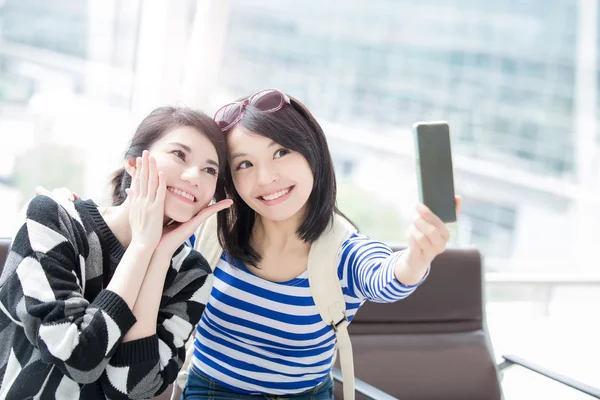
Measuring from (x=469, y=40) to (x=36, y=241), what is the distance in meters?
2.81

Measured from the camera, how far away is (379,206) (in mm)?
3225

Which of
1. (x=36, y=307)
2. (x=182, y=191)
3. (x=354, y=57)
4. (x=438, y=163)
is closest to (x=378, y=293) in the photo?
(x=438, y=163)

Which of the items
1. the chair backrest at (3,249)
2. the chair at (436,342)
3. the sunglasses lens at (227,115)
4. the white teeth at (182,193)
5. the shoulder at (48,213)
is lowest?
the chair at (436,342)

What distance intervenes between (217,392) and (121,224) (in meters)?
0.51

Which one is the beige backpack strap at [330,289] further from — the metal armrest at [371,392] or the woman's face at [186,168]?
the woman's face at [186,168]

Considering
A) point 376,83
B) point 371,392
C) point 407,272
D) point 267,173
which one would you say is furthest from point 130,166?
point 376,83

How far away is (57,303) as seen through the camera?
1.07m

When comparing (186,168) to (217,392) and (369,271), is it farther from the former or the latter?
(217,392)

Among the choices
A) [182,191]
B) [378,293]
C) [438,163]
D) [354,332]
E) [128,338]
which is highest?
[438,163]

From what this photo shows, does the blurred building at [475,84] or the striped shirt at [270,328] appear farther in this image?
the blurred building at [475,84]

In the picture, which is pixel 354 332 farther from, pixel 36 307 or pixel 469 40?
pixel 469 40

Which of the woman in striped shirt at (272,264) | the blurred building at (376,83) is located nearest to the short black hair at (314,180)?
the woman in striped shirt at (272,264)

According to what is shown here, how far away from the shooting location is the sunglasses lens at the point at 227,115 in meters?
1.37

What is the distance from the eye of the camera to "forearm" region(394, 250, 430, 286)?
109 cm
